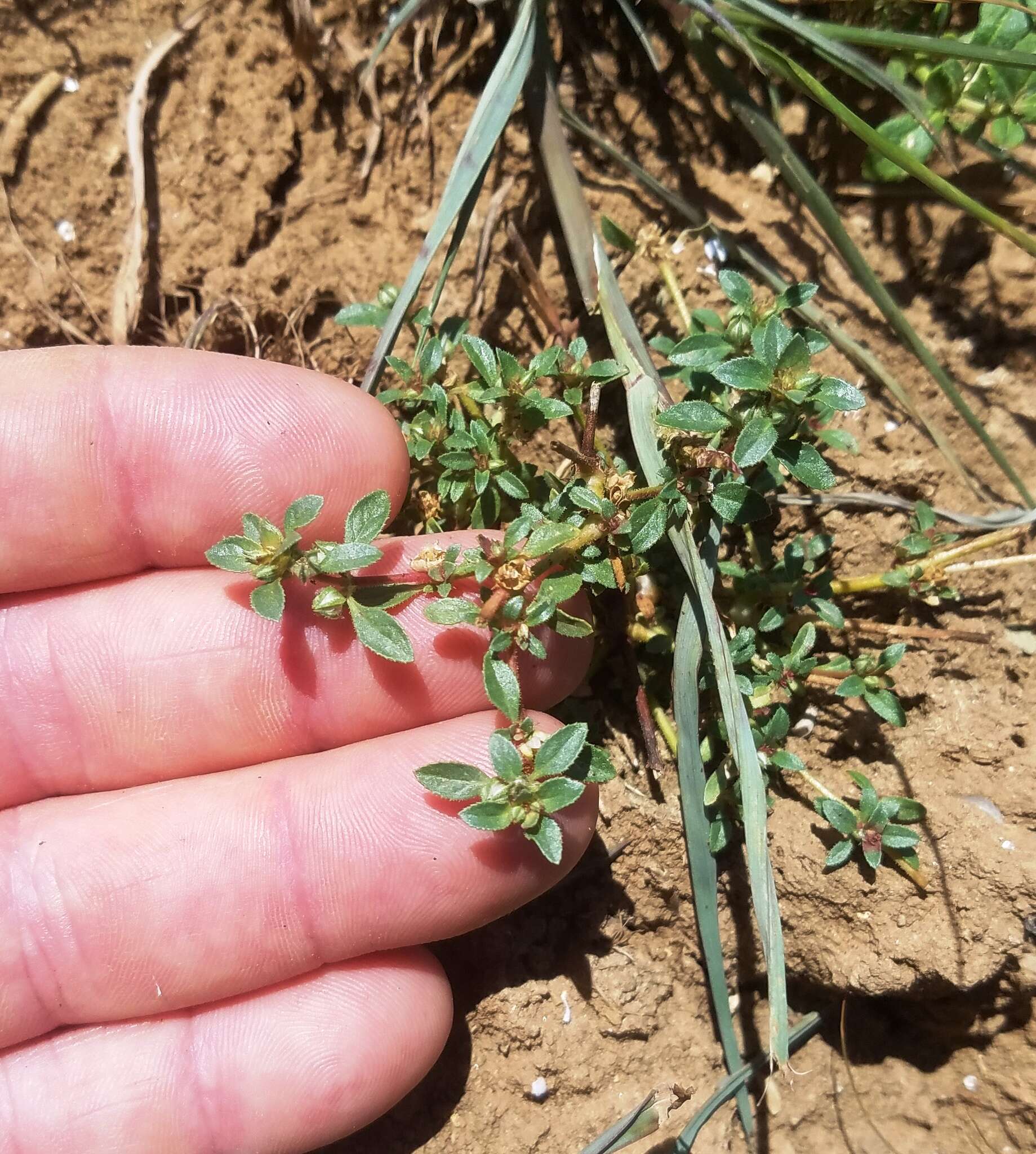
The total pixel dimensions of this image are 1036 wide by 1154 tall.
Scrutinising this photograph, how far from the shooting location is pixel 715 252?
261 cm

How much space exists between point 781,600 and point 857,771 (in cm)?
49

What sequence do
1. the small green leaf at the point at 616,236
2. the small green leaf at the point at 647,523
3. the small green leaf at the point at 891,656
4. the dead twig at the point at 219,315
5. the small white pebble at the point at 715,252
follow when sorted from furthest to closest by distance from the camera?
the dead twig at the point at 219,315 → the small white pebble at the point at 715,252 → the small green leaf at the point at 616,236 → the small green leaf at the point at 891,656 → the small green leaf at the point at 647,523

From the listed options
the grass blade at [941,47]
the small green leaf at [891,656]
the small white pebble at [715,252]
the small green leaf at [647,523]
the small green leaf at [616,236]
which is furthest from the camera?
the small white pebble at [715,252]

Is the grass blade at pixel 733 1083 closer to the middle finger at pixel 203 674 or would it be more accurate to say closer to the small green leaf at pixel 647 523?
the middle finger at pixel 203 674

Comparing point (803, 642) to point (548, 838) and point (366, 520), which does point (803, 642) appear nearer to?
point (548, 838)

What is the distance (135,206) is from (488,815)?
6.68 feet

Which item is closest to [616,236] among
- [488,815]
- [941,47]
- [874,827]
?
[941,47]

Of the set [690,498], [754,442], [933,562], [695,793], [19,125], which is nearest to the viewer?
[754,442]

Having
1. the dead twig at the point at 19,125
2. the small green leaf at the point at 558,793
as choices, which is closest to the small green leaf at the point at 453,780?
the small green leaf at the point at 558,793

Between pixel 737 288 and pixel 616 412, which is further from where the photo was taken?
pixel 616 412

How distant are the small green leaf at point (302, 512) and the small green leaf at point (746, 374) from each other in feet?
2.82

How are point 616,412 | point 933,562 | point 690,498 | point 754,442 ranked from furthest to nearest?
1. point 616,412
2. point 933,562
3. point 690,498
4. point 754,442

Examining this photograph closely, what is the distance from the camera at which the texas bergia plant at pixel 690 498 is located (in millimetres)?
1985

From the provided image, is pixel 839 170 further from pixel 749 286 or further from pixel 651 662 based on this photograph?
pixel 651 662
